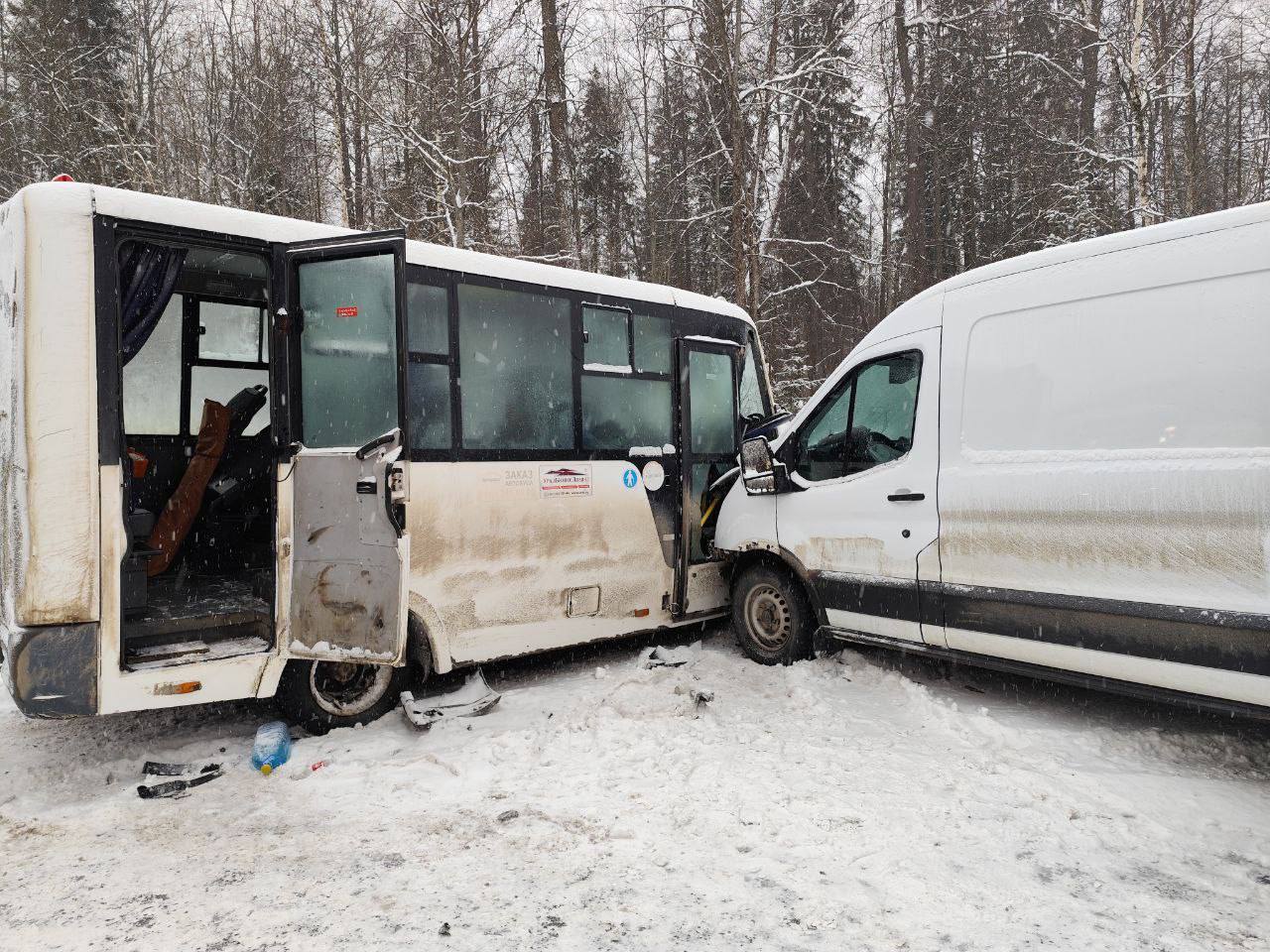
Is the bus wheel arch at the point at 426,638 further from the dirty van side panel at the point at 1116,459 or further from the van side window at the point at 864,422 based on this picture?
the dirty van side panel at the point at 1116,459

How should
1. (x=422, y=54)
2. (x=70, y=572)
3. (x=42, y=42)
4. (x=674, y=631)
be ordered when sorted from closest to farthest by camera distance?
(x=70, y=572) → (x=674, y=631) → (x=422, y=54) → (x=42, y=42)

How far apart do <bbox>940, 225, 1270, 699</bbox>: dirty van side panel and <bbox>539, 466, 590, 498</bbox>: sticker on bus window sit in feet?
8.04

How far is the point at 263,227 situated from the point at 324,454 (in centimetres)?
130

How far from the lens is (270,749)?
168 inches

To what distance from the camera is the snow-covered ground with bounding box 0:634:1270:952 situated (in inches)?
112

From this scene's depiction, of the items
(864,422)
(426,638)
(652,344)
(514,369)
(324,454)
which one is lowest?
(426,638)

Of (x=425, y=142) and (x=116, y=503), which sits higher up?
(x=425, y=142)

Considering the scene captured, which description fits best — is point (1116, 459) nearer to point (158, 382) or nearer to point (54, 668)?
point (54, 668)

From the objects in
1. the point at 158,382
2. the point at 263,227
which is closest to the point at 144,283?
the point at 263,227

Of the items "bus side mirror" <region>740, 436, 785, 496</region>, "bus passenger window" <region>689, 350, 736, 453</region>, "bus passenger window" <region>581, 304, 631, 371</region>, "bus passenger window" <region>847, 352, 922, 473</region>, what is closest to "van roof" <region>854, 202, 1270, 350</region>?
"bus passenger window" <region>847, 352, 922, 473</region>

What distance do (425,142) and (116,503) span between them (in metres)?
10.5

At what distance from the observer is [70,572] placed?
3.80 metres

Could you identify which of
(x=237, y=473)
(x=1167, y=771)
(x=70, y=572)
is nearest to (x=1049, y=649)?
(x=1167, y=771)

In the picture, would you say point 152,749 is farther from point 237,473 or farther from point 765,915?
point 765,915
